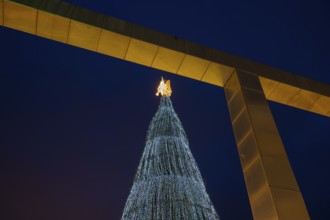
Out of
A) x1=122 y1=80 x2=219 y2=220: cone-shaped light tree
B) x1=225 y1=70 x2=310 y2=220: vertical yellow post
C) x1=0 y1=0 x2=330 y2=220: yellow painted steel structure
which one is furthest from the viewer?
x1=122 y1=80 x2=219 y2=220: cone-shaped light tree

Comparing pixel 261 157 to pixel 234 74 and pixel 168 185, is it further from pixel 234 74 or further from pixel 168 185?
pixel 168 185

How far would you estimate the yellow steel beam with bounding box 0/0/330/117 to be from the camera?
5.68m

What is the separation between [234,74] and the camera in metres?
6.42

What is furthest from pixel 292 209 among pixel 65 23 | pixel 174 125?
pixel 174 125

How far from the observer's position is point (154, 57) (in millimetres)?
6387

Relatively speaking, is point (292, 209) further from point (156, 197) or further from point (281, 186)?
point (156, 197)

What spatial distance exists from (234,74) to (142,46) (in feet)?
6.37

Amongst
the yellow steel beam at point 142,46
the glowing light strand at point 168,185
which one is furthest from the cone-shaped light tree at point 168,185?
the yellow steel beam at point 142,46

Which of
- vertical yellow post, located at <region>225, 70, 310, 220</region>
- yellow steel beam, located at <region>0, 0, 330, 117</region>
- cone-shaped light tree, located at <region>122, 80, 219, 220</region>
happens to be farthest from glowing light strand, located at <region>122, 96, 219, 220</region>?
vertical yellow post, located at <region>225, 70, 310, 220</region>

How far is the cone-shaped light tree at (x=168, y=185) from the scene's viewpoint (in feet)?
34.6

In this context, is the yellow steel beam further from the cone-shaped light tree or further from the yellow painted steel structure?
the cone-shaped light tree

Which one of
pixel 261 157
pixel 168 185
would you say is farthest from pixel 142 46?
pixel 168 185

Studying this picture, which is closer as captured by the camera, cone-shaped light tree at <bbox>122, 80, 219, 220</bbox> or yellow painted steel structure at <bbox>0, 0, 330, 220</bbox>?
yellow painted steel structure at <bbox>0, 0, 330, 220</bbox>

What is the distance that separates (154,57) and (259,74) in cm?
224
